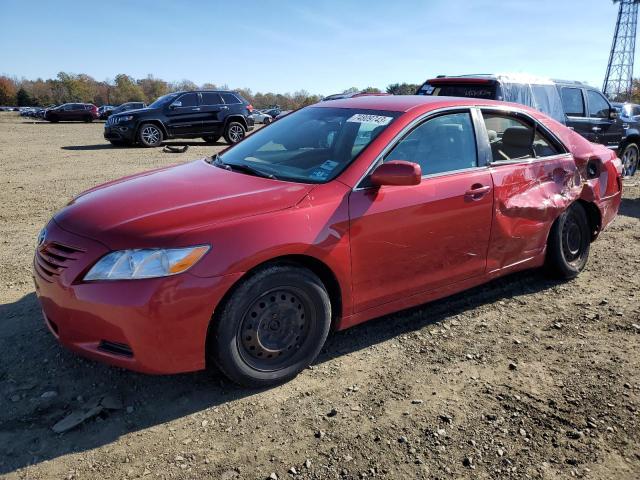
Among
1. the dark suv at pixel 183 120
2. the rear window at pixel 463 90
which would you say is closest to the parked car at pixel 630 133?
the rear window at pixel 463 90

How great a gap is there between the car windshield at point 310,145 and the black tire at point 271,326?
2.34ft

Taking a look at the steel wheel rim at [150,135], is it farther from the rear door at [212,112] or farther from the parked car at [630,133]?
the parked car at [630,133]

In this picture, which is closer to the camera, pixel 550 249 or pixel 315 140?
pixel 315 140

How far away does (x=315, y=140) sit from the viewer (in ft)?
12.3

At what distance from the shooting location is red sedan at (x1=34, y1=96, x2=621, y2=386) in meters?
2.62

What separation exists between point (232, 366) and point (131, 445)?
62 centimetres

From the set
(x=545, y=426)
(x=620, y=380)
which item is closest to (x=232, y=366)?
(x=545, y=426)

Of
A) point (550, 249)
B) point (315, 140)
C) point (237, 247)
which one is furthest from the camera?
point (550, 249)

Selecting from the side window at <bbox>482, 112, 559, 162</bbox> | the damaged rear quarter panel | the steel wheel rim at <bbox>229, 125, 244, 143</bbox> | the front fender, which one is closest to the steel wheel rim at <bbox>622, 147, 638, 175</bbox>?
the damaged rear quarter panel

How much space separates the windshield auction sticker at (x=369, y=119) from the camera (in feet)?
11.6

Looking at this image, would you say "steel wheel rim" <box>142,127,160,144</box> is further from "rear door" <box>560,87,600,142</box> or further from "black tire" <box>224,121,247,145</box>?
"rear door" <box>560,87,600,142</box>

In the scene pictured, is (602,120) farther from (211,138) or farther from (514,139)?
(211,138)

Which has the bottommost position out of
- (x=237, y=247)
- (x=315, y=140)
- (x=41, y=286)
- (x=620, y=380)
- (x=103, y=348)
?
(x=620, y=380)

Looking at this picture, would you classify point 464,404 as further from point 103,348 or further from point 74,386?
point 74,386
